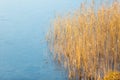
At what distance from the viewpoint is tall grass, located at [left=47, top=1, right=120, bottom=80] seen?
4961 millimetres

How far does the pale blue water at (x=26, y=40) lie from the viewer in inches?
232

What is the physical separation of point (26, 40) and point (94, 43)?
279 cm

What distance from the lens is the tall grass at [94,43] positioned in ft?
16.3

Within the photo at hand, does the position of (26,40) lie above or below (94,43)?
below

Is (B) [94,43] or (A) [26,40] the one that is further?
(A) [26,40]

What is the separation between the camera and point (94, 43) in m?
5.14

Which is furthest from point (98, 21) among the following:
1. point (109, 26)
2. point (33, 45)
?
point (33, 45)

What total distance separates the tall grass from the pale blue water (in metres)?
0.51

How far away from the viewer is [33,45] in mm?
7301

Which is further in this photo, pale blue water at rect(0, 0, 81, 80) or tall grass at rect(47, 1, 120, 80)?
pale blue water at rect(0, 0, 81, 80)

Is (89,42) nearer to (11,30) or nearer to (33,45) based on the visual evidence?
(33,45)

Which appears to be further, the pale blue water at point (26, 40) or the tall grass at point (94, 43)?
the pale blue water at point (26, 40)

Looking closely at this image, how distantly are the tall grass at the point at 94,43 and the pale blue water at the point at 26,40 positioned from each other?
509 mm

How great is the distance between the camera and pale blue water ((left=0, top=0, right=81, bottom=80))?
5.89m
